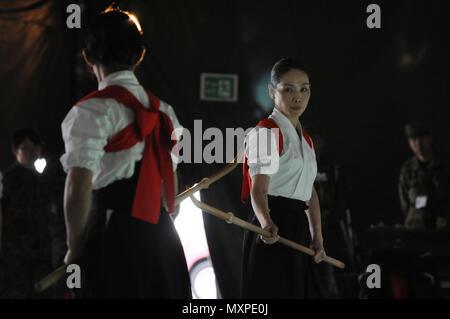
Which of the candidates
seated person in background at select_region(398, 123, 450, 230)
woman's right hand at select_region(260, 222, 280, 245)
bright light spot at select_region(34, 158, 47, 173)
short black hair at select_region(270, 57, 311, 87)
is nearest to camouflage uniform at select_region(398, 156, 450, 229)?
seated person in background at select_region(398, 123, 450, 230)

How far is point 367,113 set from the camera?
404 centimetres

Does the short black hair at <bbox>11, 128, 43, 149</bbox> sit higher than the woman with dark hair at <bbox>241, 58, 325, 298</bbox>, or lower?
higher

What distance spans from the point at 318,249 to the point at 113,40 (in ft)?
4.05

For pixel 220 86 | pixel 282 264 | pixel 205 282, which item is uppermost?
pixel 220 86

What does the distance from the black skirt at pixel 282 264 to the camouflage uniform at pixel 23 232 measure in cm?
197

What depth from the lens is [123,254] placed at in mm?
1933

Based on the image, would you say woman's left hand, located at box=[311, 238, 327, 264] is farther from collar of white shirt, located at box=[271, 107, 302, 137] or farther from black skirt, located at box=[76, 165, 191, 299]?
black skirt, located at box=[76, 165, 191, 299]

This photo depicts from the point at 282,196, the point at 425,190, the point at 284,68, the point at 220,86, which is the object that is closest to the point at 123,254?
the point at 282,196

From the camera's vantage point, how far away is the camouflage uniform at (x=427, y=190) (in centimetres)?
441

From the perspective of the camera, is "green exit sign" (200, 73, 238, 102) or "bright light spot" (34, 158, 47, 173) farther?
"bright light spot" (34, 158, 47, 173)

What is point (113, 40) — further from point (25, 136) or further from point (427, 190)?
point (427, 190)

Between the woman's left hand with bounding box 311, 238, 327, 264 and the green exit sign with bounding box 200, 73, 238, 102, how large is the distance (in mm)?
1420

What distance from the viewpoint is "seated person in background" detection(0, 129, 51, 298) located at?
397cm
